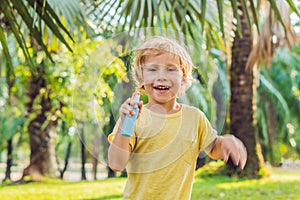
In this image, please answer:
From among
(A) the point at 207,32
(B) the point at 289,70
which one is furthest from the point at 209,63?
(B) the point at 289,70

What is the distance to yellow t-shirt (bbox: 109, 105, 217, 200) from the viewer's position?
160 cm

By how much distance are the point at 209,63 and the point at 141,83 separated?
1.04ft

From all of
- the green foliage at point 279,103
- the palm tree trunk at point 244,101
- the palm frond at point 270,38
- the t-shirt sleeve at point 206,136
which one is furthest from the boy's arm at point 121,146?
the green foliage at point 279,103

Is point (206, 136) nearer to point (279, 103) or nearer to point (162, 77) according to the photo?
point (162, 77)

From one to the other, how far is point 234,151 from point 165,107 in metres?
0.22

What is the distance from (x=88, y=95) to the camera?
1938 mm

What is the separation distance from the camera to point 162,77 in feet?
5.20

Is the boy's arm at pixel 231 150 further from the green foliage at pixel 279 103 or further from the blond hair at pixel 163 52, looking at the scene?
the green foliage at pixel 279 103

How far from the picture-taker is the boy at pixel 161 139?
5.21ft

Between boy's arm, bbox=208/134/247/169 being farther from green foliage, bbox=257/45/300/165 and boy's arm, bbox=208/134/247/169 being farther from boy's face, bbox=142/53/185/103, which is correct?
green foliage, bbox=257/45/300/165

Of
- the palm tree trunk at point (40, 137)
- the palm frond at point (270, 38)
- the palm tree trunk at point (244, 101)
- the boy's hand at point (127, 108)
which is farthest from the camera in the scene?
the palm tree trunk at point (40, 137)

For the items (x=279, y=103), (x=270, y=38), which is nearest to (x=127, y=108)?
(x=270, y=38)

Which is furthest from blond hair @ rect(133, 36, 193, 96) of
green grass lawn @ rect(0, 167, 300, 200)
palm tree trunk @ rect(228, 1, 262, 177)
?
palm tree trunk @ rect(228, 1, 262, 177)

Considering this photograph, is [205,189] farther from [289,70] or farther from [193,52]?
[289,70]
